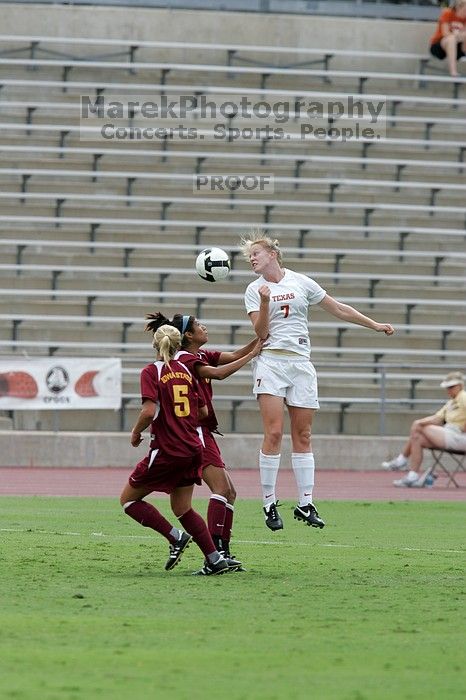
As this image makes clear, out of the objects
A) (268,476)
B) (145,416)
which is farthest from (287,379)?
(145,416)

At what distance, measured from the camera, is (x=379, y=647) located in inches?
237

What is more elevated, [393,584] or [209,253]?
[209,253]

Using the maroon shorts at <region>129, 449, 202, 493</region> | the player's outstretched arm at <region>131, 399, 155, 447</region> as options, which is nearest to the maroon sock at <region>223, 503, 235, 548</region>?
the maroon shorts at <region>129, 449, 202, 493</region>

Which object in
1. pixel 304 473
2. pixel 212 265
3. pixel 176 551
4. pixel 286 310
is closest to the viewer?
pixel 176 551

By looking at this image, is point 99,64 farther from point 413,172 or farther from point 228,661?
point 228,661

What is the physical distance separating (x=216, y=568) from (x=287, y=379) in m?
2.17

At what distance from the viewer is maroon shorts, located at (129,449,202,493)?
8.48 metres

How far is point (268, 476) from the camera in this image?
410 inches

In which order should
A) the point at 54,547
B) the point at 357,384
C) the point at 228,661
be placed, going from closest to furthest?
the point at 228,661 < the point at 54,547 < the point at 357,384

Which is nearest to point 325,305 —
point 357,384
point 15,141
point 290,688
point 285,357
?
point 285,357

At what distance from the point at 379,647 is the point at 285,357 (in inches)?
181

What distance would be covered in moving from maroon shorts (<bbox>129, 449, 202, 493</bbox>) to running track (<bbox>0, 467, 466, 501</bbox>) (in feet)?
24.5

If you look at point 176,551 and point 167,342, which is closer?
point 167,342

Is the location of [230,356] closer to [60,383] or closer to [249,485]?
[249,485]
